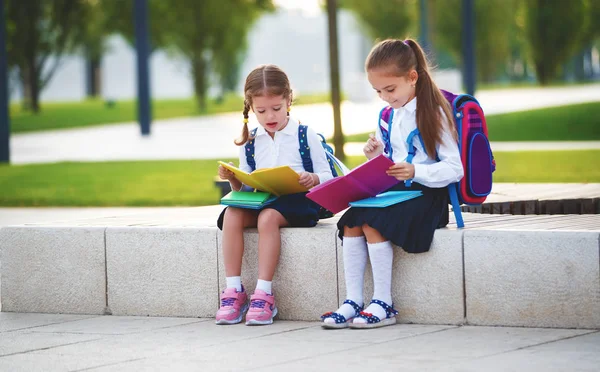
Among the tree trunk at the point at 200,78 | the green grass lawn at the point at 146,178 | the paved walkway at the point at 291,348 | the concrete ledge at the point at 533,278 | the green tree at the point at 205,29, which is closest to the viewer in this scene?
the paved walkway at the point at 291,348

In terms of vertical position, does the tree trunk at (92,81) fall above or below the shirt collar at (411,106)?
above

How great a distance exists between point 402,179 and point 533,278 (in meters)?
0.78

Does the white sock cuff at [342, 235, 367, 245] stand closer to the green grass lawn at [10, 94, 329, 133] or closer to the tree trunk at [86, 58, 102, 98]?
the green grass lawn at [10, 94, 329, 133]

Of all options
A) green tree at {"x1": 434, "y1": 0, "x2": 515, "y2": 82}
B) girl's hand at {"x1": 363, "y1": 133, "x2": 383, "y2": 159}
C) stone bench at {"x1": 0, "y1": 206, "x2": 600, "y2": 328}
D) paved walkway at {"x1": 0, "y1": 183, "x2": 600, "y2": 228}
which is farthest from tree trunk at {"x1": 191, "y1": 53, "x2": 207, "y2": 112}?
girl's hand at {"x1": 363, "y1": 133, "x2": 383, "y2": 159}

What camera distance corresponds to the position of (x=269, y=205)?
5.92m

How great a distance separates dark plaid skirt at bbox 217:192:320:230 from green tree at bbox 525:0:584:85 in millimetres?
47258

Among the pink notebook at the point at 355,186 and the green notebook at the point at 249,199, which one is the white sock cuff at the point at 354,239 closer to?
the pink notebook at the point at 355,186

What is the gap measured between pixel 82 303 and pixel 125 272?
1.10 ft

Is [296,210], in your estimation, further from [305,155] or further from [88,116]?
[88,116]

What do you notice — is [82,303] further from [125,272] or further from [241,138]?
[241,138]

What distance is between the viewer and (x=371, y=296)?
5.70 m

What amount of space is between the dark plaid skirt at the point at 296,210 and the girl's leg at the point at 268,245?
5 cm

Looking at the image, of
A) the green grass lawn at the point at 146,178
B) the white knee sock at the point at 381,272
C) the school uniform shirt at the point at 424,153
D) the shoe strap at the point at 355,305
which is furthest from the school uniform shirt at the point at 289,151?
the green grass lawn at the point at 146,178

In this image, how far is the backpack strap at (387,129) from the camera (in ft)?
19.0
